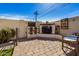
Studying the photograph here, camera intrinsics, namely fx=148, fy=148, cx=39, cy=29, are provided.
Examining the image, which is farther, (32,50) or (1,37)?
(1,37)

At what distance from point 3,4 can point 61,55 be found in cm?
200

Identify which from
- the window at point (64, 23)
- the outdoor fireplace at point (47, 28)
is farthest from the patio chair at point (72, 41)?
the outdoor fireplace at point (47, 28)

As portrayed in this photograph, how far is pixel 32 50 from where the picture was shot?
411 centimetres

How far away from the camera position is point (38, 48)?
412cm

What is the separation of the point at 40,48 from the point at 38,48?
0.24ft

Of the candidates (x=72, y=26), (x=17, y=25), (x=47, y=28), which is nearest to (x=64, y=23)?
(x=72, y=26)

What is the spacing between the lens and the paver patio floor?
398 centimetres

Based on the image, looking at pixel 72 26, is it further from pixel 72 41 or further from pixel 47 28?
pixel 47 28

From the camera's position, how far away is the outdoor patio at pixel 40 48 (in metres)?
3.98

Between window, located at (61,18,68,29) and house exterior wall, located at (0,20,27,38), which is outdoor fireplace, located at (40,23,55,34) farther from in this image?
house exterior wall, located at (0,20,27,38)

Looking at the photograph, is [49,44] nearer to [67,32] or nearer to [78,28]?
[67,32]

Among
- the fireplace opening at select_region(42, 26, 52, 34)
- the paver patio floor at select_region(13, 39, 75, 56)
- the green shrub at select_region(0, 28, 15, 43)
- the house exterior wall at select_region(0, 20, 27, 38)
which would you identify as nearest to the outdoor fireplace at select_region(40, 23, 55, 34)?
the fireplace opening at select_region(42, 26, 52, 34)

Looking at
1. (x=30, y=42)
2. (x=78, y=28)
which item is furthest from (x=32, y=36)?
(x=78, y=28)

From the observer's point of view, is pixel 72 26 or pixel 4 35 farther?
pixel 4 35
